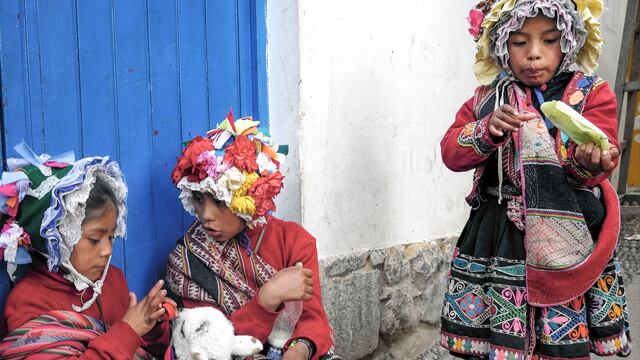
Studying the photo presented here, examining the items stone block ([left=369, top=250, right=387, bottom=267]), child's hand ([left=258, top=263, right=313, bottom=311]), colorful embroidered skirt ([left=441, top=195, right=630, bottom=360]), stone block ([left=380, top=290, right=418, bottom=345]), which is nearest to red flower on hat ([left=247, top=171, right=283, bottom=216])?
child's hand ([left=258, top=263, right=313, bottom=311])

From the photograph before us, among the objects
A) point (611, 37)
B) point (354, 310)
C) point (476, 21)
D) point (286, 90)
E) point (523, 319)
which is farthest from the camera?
point (611, 37)

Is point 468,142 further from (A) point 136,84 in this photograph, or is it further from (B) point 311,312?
(A) point 136,84

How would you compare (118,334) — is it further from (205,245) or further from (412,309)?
(412,309)

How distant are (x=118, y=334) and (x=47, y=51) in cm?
100

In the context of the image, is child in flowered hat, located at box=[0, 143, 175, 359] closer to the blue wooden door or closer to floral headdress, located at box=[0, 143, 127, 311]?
floral headdress, located at box=[0, 143, 127, 311]

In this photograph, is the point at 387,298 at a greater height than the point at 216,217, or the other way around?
the point at 216,217

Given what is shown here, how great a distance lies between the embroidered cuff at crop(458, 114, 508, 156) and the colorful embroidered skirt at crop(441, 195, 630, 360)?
0.84ft

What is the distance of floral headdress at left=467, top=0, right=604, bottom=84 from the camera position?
8.41 ft

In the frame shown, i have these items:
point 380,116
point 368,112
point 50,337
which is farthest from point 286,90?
point 50,337

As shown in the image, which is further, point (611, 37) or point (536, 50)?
point (611, 37)

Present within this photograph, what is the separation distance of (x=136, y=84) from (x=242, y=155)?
0.52 m

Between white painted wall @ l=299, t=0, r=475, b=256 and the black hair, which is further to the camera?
white painted wall @ l=299, t=0, r=475, b=256

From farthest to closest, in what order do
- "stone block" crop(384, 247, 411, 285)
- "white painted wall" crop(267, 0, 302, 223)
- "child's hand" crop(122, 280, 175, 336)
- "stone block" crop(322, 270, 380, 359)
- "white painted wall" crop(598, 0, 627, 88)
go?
"white painted wall" crop(598, 0, 627, 88), "stone block" crop(384, 247, 411, 285), "stone block" crop(322, 270, 380, 359), "white painted wall" crop(267, 0, 302, 223), "child's hand" crop(122, 280, 175, 336)

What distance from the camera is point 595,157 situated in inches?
91.7
